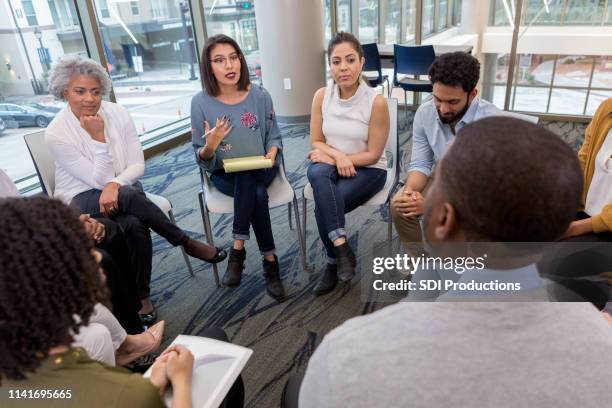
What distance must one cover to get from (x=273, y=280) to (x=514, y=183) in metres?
1.85

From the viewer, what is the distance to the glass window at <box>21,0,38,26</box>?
10.9 feet

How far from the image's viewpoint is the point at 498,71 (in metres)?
5.84

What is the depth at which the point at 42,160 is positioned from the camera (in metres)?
2.10

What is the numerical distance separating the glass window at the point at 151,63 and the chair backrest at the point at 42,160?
220cm

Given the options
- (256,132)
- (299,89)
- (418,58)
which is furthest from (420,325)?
(299,89)

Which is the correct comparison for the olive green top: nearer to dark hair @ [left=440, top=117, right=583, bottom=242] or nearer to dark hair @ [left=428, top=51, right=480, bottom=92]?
dark hair @ [left=440, top=117, right=583, bottom=242]

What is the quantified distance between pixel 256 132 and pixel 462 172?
1.85 meters

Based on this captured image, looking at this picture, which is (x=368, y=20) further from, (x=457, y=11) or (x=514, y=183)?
(x=514, y=183)

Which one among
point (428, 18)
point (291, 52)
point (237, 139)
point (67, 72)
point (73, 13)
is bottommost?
point (237, 139)

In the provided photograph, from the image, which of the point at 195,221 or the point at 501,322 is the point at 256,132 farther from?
the point at 501,322

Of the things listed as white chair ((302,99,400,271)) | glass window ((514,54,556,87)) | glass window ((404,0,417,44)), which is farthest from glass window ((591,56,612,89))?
white chair ((302,99,400,271))

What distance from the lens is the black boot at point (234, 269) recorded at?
2334mm

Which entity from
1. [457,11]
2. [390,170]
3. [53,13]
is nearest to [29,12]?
[53,13]

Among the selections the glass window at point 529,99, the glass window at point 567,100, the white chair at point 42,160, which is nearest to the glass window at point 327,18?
the glass window at point 529,99
